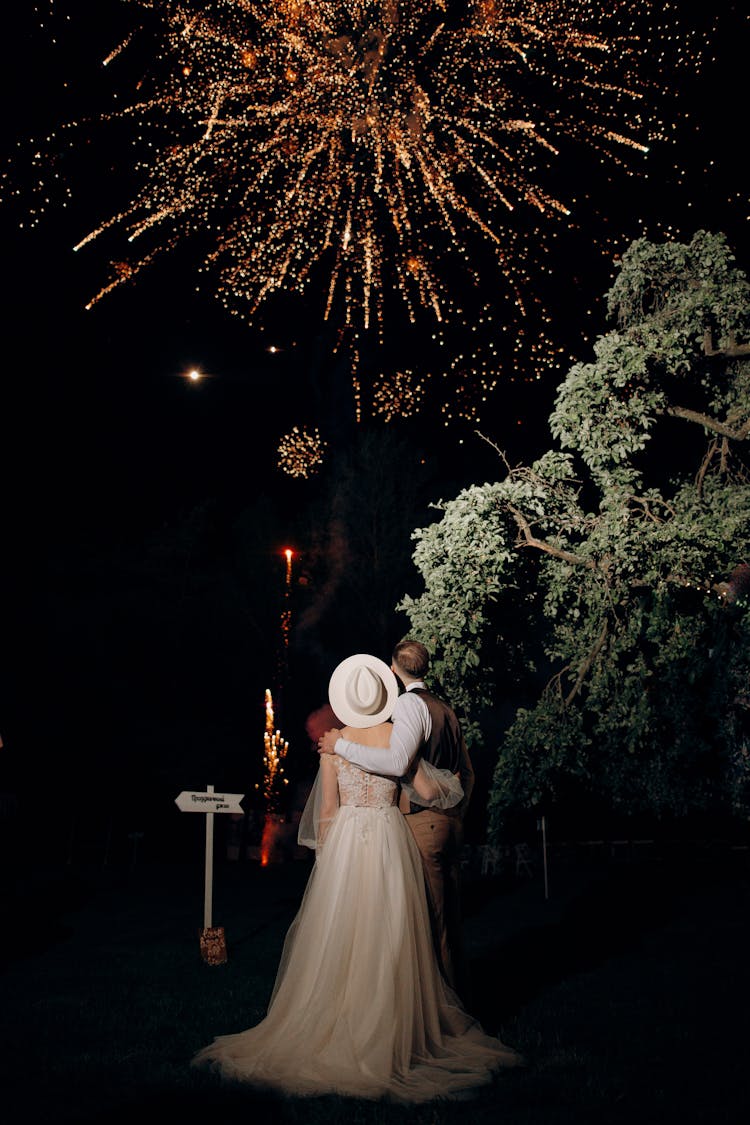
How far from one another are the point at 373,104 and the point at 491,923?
10.5 m

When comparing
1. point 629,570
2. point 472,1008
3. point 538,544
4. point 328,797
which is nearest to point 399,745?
point 328,797

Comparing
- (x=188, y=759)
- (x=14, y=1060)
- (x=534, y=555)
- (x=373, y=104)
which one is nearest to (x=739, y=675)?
(x=534, y=555)

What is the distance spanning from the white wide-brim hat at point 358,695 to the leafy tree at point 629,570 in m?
4.84

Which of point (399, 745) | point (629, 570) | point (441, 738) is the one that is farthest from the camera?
point (629, 570)

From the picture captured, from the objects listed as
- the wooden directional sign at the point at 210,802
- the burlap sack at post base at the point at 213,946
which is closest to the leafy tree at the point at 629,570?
the wooden directional sign at the point at 210,802

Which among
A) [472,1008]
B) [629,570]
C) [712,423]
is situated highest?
[712,423]

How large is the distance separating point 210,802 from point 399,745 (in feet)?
18.8

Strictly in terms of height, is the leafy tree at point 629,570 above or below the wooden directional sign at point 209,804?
above

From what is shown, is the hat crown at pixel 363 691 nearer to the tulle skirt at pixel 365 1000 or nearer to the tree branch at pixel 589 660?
the tulle skirt at pixel 365 1000

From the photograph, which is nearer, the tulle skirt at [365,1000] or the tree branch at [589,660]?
the tulle skirt at [365,1000]

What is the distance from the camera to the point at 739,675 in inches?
379

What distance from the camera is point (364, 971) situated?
523cm

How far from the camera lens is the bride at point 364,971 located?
16.1ft

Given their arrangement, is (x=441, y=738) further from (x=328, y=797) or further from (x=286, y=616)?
(x=286, y=616)
